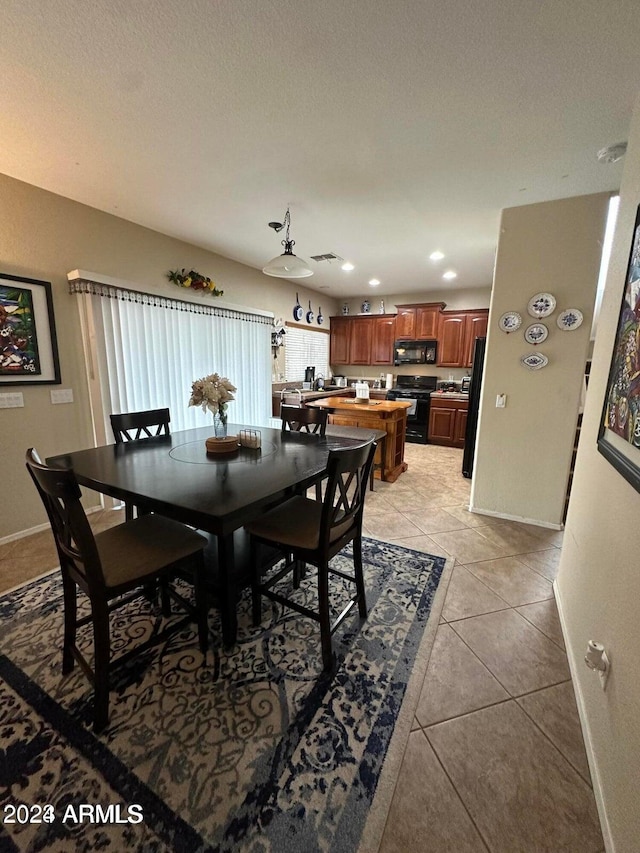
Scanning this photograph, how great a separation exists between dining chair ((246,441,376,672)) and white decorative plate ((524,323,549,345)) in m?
1.97

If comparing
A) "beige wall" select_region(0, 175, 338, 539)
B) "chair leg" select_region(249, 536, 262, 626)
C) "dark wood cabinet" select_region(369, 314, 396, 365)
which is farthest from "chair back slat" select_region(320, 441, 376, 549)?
"dark wood cabinet" select_region(369, 314, 396, 365)

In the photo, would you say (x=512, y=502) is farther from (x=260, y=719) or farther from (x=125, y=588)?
(x=125, y=588)

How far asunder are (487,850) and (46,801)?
1.38m

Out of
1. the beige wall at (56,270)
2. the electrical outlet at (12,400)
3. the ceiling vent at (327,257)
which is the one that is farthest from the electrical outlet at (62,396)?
the ceiling vent at (327,257)

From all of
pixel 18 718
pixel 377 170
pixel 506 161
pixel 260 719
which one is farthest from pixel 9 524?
pixel 506 161

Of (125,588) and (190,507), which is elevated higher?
(190,507)

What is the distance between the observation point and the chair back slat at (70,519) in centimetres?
117

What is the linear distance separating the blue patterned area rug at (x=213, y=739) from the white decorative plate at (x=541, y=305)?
8.00ft

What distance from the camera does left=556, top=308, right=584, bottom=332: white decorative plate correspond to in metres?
2.63

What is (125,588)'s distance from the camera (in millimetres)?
1368

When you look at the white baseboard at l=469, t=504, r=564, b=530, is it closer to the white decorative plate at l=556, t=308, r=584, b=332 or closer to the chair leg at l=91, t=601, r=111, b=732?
the white decorative plate at l=556, t=308, r=584, b=332

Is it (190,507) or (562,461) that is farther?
(562,461)

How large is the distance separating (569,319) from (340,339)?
459 cm

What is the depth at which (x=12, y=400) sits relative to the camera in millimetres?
2607
